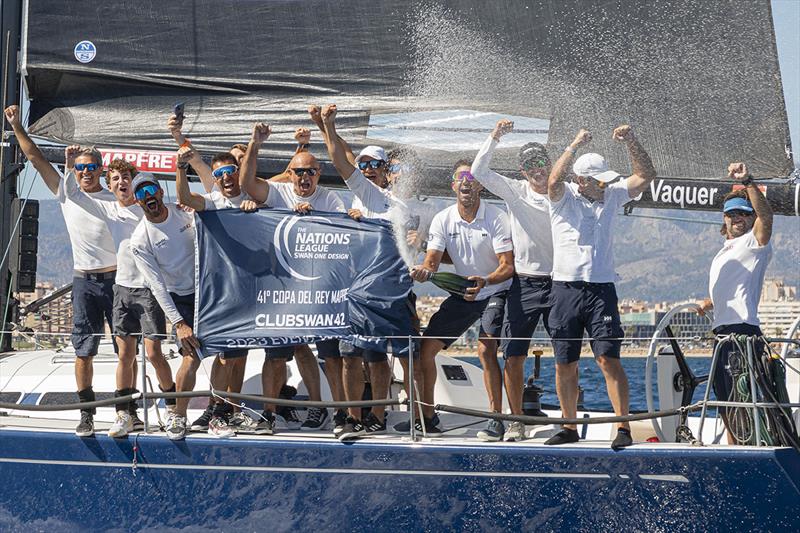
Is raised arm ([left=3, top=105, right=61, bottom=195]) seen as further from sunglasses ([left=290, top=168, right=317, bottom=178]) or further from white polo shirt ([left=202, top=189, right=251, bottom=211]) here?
sunglasses ([left=290, top=168, right=317, bottom=178])

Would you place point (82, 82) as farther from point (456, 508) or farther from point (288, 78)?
point (456, 508)

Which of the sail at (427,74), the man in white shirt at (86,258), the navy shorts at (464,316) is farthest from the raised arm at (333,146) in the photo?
the man in white shirt at (86,258)

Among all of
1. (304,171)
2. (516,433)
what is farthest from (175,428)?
(516,433)

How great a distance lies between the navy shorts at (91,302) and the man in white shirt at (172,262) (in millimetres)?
441

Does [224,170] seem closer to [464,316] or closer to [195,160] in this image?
[195,160]

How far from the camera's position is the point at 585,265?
5.89m

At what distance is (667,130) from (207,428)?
12.1 feet

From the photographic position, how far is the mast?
26.6 ft

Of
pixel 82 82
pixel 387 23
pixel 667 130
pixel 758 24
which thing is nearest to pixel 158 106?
pixel 82 82

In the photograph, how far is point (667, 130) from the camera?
7.56 m

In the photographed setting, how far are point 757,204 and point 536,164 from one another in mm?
1248

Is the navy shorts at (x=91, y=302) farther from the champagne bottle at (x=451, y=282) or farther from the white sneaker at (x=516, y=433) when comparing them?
the white sneaker at (x=516, y=433)

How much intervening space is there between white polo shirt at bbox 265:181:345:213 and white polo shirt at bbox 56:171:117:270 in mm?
986

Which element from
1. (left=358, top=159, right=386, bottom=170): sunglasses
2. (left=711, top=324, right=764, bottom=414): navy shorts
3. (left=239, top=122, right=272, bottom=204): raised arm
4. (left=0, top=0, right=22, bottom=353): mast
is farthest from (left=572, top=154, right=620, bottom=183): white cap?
(left=0, top=0, right=22, bottom=353): mast
